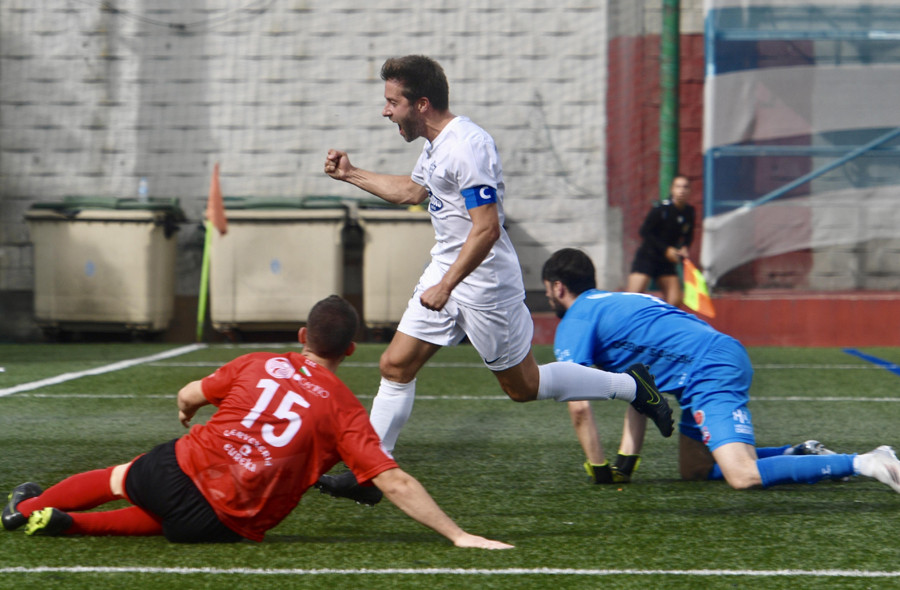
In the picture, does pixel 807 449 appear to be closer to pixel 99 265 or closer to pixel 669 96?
pixel 669 96

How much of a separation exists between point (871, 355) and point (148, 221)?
23.9 ft

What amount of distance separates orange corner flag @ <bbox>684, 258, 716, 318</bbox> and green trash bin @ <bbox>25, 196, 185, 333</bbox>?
551 cm

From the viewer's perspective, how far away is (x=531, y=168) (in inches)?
503

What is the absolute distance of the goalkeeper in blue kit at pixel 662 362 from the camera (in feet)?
14.4

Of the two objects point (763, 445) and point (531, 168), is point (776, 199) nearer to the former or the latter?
point (531, 168)

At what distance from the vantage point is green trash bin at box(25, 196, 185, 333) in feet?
37.6

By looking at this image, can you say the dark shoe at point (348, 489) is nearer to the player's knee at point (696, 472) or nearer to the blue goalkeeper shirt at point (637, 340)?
the blue goalkeeper shirt at point (637, 340)

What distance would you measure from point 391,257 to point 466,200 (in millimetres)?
7481

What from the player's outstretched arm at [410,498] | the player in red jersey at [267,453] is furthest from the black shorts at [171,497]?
the player's outstretched arm at [410,498]

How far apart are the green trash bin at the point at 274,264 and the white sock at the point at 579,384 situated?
717cm

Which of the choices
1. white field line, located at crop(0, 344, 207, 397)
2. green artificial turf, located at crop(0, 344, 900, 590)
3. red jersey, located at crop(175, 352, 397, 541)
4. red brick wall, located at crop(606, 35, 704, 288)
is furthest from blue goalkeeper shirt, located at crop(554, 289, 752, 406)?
red brick wall, located at crop(606, 35, 704, 288)

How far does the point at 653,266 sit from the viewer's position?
10.5 meters

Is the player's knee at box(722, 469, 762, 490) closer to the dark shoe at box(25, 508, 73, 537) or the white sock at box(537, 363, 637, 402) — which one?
the white sock at box(537, 363, 637, 402)

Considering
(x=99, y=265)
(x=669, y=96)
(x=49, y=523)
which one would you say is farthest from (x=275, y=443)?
(x=669, y=96)
